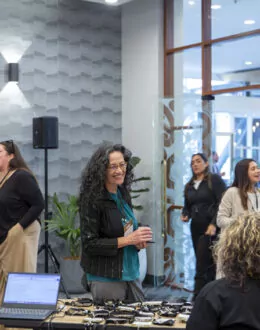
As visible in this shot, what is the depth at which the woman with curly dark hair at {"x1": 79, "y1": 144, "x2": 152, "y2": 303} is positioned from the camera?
11.0 feet

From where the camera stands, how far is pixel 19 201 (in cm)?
485

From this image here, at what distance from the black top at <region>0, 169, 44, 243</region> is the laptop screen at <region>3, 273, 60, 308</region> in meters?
1.48

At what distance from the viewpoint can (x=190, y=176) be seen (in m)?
7.02

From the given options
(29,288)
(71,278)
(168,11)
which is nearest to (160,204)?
(71,278)

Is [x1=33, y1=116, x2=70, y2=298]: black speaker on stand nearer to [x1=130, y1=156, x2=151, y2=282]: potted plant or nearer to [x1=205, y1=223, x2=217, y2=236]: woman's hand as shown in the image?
[x1=130, y1=156, x2=151, y2=282]: potted plant

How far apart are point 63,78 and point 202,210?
2.84 metres

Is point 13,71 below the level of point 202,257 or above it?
above

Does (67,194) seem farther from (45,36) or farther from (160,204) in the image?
(45,36)

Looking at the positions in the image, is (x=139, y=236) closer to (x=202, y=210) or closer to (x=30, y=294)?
(x=30, y=294)

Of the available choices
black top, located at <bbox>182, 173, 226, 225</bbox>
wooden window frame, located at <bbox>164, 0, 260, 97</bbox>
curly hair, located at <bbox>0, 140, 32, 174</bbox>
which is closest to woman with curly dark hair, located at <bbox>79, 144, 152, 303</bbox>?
curly hair, located at <bbox>0, 140, 32, 174</bbox>

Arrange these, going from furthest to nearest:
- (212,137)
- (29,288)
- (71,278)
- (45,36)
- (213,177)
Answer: (45,36), (71,278), (212,137), (213,177), (29,288)

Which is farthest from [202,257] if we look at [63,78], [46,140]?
[63,78]

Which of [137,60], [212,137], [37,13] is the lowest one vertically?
[212,137]

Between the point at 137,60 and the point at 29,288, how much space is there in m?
5.56
